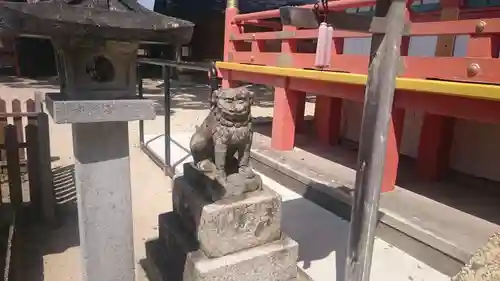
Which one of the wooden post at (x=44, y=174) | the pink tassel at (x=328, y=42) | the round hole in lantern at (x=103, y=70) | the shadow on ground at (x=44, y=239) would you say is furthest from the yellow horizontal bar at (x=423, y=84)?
the shadow on ground at (x=44, y=239)

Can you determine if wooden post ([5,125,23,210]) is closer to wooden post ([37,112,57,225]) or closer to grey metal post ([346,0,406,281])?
wooden post ([37,112,57,225])

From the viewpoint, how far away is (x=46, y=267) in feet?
11.6

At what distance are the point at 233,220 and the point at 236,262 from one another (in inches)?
11.6

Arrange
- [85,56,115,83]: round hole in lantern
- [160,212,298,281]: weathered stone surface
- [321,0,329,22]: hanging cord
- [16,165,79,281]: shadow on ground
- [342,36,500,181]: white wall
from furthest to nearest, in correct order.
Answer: [342,36,500,181]: white wall
[16,165,79,281]: shadow on ground
[160,212,298,281]: weathered stone surface
[321,0,329,22]: hanging cord
[85,56,115,83]: round hole in lantern

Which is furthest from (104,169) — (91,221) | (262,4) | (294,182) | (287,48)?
(262,4)

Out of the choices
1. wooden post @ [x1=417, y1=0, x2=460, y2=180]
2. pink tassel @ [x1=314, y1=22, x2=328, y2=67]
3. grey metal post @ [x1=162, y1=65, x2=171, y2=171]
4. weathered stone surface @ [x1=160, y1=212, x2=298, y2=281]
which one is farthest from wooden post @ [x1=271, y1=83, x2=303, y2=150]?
pink tassel @ [x1=314, y1=22, x2=328, y2=67]

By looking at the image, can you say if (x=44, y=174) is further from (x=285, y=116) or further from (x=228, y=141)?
(x=285, y=116)

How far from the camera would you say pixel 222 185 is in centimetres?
297

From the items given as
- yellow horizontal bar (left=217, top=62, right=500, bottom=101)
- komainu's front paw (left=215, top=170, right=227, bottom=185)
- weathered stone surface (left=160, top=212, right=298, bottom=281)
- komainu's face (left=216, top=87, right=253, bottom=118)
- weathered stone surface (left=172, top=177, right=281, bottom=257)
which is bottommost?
weathered stone surface (left=160, top=212, right=298, bottom=281)

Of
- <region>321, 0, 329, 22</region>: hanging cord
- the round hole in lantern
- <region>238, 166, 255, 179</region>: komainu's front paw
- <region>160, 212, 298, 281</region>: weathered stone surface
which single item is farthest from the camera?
<region>238, 166, 255, 179</region>: komainu's front paw

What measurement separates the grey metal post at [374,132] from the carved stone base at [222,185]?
85cm

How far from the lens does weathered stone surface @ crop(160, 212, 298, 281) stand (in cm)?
275

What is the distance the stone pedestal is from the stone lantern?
0.55 meters

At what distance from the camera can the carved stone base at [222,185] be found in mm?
2938
